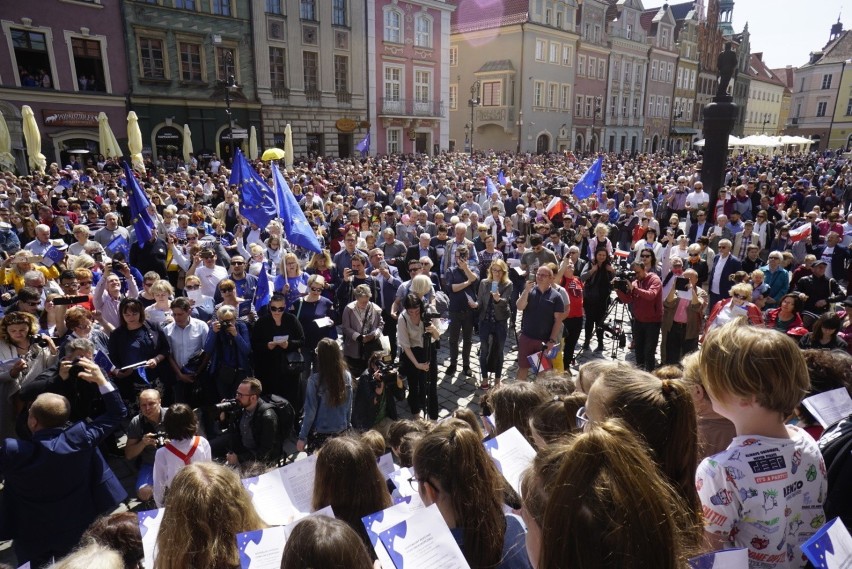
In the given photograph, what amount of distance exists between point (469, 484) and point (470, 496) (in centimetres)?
5

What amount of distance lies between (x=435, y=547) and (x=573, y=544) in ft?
3.03

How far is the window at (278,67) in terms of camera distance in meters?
29.4

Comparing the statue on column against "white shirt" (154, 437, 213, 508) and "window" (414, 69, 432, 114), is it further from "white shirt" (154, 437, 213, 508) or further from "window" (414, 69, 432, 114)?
"window" (414, 69, 432, 114)

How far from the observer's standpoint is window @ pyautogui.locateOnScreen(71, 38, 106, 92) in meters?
23.5

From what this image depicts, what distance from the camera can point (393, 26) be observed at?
34156 mm

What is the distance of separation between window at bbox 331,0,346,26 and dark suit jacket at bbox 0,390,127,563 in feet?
107

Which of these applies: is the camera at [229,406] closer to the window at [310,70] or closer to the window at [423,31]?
the window at [310,70]

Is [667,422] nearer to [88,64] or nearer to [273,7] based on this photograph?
[88,64]

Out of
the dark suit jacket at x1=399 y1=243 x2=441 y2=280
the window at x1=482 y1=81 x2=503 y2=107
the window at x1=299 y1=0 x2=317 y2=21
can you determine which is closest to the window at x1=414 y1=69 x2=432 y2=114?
the window at x1=482 y1=81 x2=503 y2=107

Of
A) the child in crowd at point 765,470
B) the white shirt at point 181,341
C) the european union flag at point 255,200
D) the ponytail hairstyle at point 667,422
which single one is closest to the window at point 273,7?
the european union flag at point 255,200

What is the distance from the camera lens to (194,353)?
5.57 meters

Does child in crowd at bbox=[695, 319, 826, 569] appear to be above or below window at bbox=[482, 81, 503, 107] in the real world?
below

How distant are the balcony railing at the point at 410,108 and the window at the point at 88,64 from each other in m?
16.5

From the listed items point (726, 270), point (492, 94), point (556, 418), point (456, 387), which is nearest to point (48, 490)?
point (556, 418)
